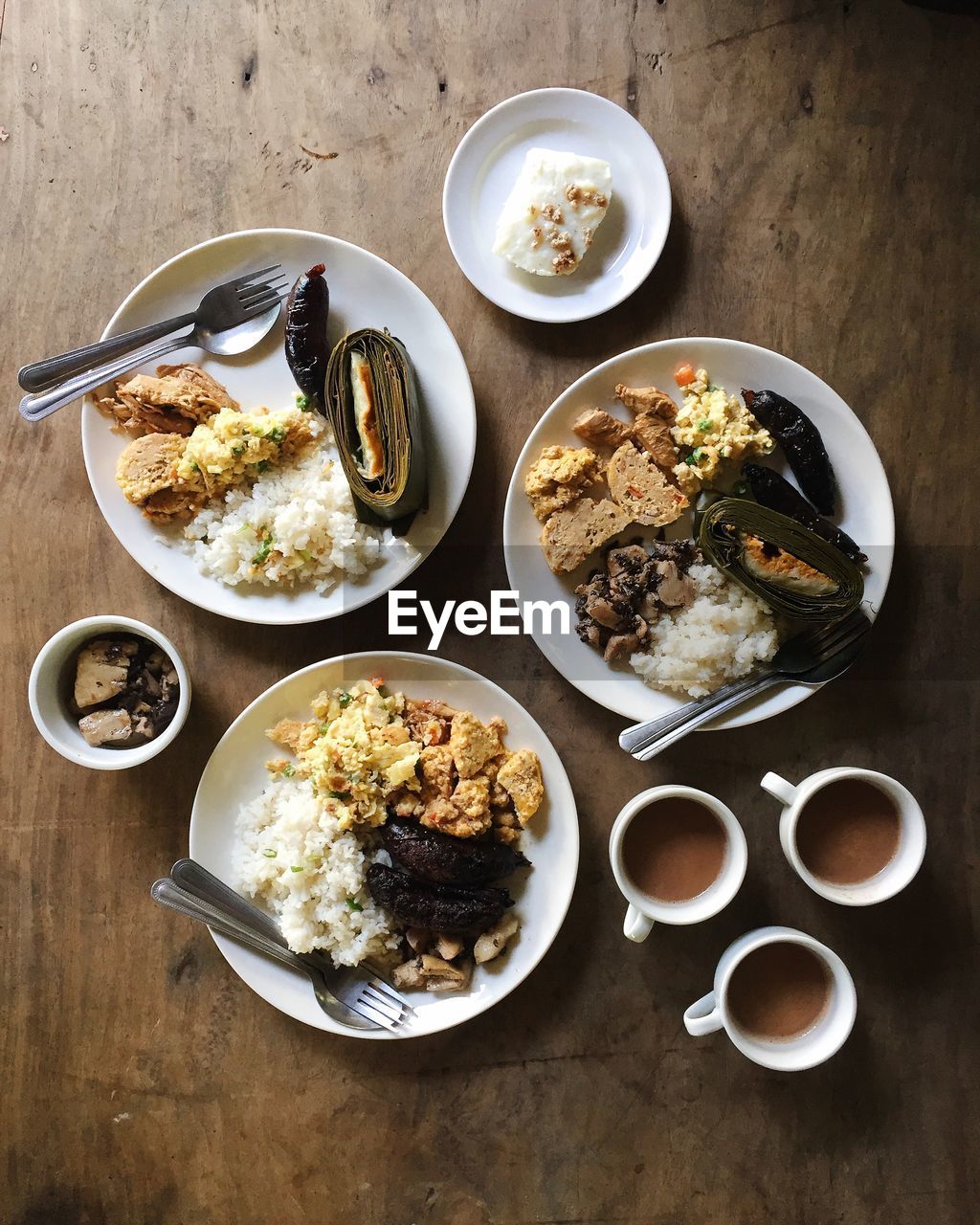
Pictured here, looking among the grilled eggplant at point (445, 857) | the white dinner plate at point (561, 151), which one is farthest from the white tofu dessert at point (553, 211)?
the grilled eggplant at point (445, 857)

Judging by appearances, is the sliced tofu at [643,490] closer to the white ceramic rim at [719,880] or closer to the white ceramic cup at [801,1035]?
the white ceramic rim at [719,880]

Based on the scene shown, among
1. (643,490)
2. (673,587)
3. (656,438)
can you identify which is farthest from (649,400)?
(673,587)

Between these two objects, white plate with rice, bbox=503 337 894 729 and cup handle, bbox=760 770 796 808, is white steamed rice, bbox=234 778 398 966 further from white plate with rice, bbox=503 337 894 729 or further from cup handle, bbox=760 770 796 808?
cup handle, bbox=760 770 796 808

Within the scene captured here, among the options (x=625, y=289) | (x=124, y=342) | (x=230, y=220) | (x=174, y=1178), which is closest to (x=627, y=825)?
(x=625, y=289)

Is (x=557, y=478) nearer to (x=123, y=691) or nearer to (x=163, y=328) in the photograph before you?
(x=163, y=328)

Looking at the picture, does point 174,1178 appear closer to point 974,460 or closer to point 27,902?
point 27,902
